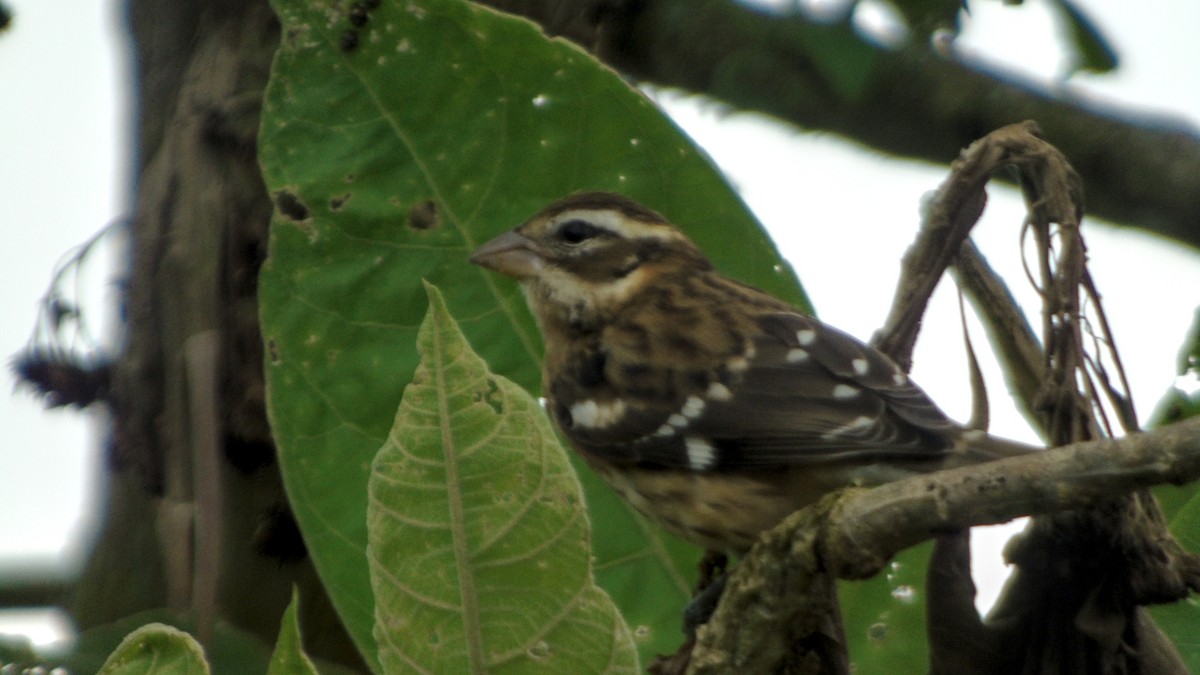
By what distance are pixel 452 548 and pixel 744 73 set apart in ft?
10.3

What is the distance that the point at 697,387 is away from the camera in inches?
132

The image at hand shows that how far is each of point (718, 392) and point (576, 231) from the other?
66 cm

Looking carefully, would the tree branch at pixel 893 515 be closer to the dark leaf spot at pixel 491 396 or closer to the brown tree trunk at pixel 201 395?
the dark leaf spot at pixel 491 396

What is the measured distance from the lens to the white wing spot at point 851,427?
9.62ft

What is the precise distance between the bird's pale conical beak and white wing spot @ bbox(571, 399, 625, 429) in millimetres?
323

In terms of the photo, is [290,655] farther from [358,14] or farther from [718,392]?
[718,392]

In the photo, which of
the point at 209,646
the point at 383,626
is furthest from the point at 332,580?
the point at 383,626

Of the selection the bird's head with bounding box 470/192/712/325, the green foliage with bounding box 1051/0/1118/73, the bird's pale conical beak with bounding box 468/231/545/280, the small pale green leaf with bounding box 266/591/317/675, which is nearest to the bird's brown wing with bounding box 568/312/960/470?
the bird's head with bounding box 470/192/712/325

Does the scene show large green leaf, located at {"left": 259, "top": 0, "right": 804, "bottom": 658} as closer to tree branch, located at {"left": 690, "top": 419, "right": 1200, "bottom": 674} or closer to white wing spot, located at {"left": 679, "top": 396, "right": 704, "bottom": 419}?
white wing spot, located at {"left": 679, "top": 396, "right": 704, "bottom": 419}

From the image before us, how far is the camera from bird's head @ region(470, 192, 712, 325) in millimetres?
3357

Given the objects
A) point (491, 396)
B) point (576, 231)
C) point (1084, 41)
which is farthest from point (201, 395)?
point (1084, 41)

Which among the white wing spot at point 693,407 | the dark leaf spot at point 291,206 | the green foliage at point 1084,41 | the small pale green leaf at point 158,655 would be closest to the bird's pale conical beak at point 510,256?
the dark leaf spot at point 291,206

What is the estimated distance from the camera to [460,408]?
175cm

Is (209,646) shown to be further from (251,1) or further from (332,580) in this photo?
(251,1)
